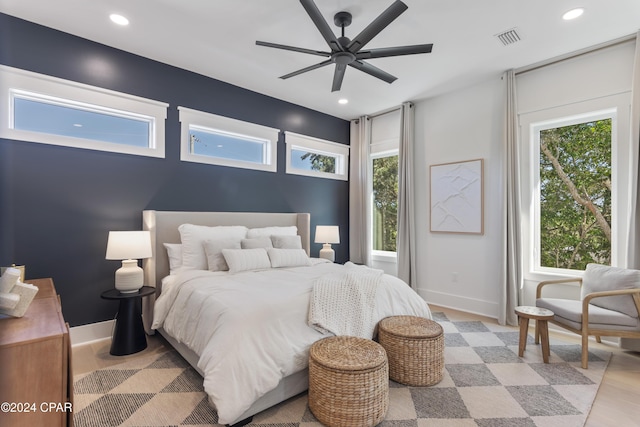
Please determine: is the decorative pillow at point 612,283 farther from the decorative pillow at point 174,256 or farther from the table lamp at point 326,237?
the decorative pillow at point 174,256

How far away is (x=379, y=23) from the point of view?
2191mm

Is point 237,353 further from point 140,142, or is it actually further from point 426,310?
point 140,142

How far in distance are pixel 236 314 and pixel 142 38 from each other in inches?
115

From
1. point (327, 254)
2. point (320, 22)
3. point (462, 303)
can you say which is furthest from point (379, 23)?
point (462, 303)

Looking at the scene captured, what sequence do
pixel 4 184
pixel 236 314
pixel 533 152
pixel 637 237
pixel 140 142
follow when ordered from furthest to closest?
pixel 533 152 < pixel 140 142 < pixel 637 237 < pixel 4 184 < pixel 236 314

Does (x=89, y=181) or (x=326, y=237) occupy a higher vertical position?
(x=89, y=181)

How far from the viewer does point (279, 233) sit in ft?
13.6

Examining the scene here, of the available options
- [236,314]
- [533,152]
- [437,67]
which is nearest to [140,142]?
[236,314]

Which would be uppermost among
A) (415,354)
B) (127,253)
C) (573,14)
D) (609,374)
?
(573,14)

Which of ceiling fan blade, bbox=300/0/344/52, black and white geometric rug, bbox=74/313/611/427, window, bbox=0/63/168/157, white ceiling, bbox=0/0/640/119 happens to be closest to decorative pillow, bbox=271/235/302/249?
black and white geometric rug, bbox=74/313/611/427

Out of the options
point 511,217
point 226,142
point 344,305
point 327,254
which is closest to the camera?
point 344,305

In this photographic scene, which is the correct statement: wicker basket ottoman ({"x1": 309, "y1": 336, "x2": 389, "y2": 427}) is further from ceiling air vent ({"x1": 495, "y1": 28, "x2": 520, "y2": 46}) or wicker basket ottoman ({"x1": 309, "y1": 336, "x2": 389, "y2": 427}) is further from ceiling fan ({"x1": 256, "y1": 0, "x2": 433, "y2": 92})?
ceiling air vent ({"x1": 495, "y1": 28, "x2": 520, "y2": 46})

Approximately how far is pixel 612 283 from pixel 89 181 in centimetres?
505

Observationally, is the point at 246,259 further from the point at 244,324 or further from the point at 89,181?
the point at 89,181
